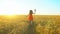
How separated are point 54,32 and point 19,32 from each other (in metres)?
2.30

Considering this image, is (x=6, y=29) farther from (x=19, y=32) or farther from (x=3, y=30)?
(x=19, y=32)

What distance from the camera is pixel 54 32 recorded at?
1195 cm

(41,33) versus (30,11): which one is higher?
(30,11)

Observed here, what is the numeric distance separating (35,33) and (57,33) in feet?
4.78

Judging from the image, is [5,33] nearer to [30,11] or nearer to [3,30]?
[3,30]

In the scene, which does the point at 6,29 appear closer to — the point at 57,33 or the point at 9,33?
→ the point at 9,33

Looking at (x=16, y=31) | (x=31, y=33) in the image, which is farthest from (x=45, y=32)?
(x=16, y=31)

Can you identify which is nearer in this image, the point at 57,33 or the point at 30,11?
the point at 57,33

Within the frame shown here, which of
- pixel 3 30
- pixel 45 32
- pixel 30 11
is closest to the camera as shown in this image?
pixel 45 32

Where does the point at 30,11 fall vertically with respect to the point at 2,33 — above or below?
above

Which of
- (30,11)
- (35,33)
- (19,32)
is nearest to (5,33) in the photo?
(19,32)

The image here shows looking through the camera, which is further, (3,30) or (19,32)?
(3,30)

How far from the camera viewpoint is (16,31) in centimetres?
1175

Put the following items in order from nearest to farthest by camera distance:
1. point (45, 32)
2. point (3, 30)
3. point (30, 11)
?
1. point (45, 32)
2. point (3, 30)
3. point (30, 11)
